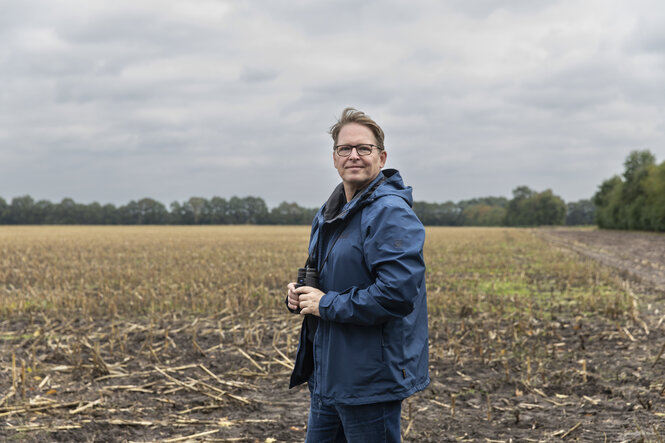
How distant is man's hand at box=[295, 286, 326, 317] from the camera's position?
8.48 ft

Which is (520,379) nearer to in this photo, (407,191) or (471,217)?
(407,191)

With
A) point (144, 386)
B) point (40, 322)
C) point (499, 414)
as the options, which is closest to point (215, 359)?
point (144, 386)

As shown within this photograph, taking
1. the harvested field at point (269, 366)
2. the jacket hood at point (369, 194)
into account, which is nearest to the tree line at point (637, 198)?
the harvested field at point (269, 366)

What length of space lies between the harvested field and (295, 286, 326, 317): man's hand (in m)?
2.59

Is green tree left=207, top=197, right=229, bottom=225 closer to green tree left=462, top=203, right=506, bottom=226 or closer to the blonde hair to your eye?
green tree left=462, top=203, right=506, bottom=226

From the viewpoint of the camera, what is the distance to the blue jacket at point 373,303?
2.38 meters

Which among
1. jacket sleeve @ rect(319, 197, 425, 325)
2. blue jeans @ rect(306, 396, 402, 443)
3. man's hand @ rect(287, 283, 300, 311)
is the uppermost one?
jacket sleeve @ rect(319, 197, 425, 325)

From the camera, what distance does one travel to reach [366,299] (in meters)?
2.38

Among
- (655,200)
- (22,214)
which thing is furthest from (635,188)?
(22,214)

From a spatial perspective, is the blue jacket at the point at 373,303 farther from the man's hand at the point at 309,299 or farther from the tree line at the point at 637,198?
the tree line at the point at 637,198

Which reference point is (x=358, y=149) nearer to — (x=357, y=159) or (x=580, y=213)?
(x=357, y=159)

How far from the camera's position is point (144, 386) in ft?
19.7

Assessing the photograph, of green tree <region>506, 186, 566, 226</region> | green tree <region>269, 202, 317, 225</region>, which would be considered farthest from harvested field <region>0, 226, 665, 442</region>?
green tree <region>506, 186, 566, 226</region>

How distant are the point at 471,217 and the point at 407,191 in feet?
490
